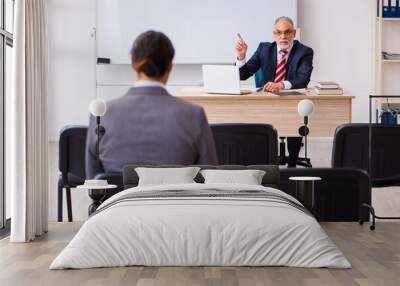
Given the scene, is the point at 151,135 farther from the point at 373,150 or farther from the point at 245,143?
the point at 373,150

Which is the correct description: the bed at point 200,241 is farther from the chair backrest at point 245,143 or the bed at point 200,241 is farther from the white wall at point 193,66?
the white wall at point 193,66

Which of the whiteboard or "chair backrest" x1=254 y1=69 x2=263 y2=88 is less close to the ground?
the whiteboard

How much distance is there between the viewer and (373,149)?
5281 mm

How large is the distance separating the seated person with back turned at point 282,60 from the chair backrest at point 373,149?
1322 millimetres

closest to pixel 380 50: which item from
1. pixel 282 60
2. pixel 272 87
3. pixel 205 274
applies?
pixel 282 60

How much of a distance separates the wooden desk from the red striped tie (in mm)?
821

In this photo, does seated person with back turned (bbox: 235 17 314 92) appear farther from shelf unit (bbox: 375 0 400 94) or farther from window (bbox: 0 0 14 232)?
shelf unit (bbox: 375 0 400 94)

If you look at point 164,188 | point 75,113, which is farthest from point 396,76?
point 164,188

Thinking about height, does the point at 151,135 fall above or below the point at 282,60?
below

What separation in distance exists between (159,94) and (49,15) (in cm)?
373

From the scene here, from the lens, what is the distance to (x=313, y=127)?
5.85 meters

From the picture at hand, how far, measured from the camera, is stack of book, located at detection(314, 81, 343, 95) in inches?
230

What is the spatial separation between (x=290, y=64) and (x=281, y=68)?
0.29ft

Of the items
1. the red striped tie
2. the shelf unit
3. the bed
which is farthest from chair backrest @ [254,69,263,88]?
the bed
